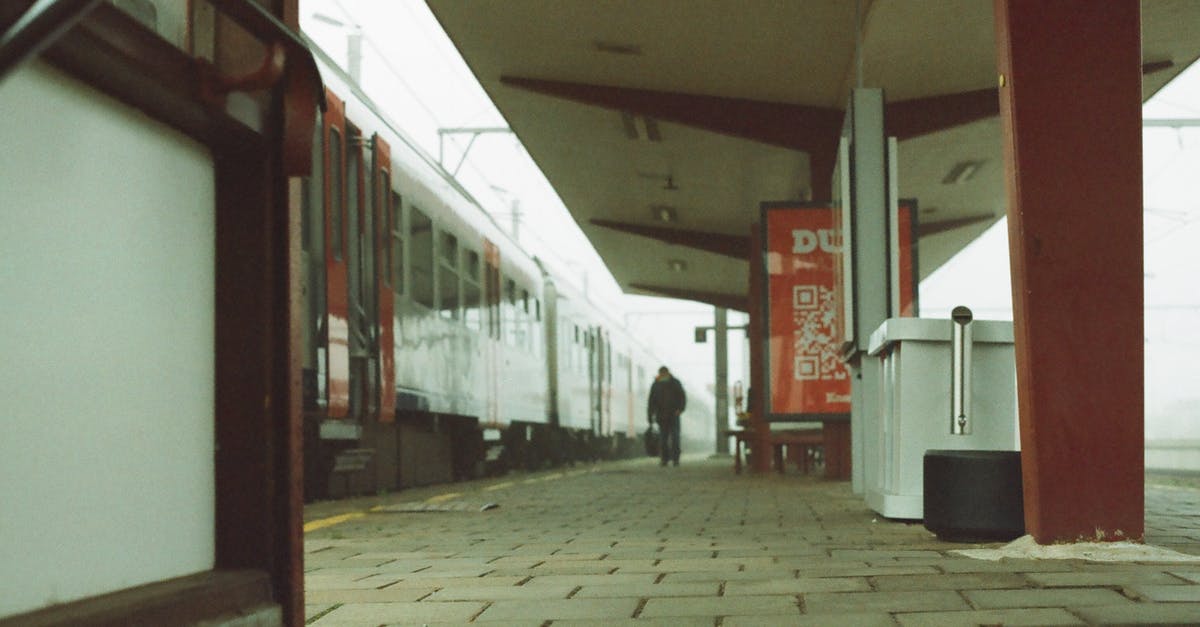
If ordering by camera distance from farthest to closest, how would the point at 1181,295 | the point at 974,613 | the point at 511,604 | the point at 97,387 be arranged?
the point at 1181,295
the point at 511,604
the point at 974,613
the point at 97,387

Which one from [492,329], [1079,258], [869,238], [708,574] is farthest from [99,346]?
[492,329]

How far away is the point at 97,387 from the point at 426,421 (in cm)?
1142

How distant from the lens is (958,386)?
6.11 meters

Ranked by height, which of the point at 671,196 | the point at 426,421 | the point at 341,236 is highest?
the point at 671,196

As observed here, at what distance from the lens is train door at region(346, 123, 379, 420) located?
32.9 ft

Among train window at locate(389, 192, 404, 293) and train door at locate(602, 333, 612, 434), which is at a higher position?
train window at locate(389, 192, 404, 293)

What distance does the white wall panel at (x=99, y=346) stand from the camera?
87.5 inches

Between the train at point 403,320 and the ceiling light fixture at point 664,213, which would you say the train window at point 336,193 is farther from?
the ceiling light fixture at point 664,213

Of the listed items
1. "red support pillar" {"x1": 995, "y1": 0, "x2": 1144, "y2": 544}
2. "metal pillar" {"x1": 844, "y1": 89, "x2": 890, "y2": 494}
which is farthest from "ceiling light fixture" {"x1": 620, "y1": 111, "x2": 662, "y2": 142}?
"red support pillar" {"x1": 995, "y1": 0, "x2": 1144, "y2": 544}

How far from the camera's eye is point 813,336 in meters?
12.2

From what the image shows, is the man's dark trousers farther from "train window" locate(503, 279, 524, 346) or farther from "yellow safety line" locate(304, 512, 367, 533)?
"yellow safety line" locate(304, 512, 367, 533)

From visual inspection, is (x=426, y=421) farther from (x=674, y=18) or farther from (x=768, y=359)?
(x=674, y=18)

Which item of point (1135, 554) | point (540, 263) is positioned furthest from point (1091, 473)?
point (540, 263)

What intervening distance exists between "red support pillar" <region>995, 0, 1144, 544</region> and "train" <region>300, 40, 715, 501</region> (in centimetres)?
278
